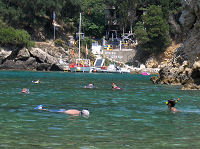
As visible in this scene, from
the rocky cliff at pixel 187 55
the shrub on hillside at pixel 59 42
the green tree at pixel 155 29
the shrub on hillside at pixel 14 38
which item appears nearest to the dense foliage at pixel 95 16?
the green tree at pixel 155 29

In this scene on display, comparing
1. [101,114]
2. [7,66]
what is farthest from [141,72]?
[101,114]

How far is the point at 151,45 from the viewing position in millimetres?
90938

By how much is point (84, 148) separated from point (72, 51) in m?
80.9

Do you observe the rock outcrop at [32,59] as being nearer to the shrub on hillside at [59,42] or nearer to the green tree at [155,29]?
the shrub on hillside at [59,42]

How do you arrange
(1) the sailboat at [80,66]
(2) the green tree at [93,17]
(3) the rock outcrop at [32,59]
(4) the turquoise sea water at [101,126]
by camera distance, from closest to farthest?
(4) the turquoise sea water at [101,126]
(3) the rock outcrop at [32,59]
(1) the sailboat at [80,66]
(2) the green tree at [93,17]

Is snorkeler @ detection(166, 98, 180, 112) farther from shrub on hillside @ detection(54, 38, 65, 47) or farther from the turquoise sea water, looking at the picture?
shrub on hillside @ detection(54, 38, 65, 47)

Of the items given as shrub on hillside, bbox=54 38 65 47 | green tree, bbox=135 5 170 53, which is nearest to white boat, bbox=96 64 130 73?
green tree, bbox=135 5 170 53

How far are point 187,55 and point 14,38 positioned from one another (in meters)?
43.6

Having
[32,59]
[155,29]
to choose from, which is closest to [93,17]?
[155,29]

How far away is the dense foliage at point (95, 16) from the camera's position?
88062 mm

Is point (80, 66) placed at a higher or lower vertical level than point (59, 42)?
lower

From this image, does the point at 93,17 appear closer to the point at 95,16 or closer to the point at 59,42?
the point at 95,16

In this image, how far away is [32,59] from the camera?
8519cm

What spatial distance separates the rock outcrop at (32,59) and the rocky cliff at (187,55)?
3751 centimetres
